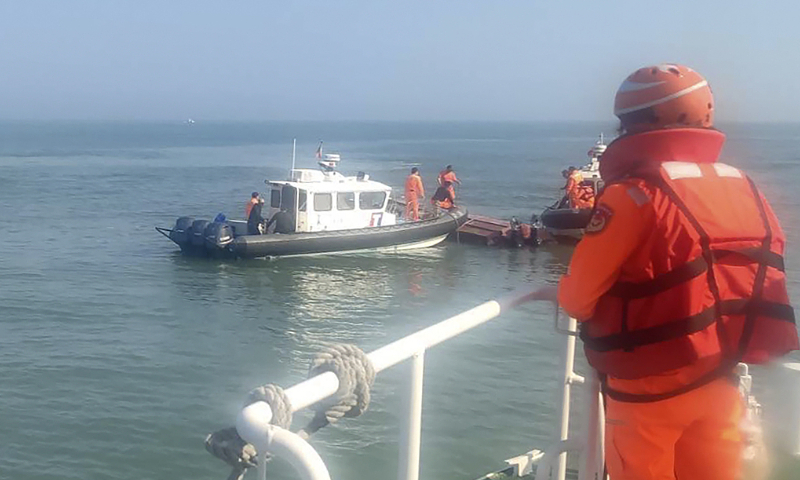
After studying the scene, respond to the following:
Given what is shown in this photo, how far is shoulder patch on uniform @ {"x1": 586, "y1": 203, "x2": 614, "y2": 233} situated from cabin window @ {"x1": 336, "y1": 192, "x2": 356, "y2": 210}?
1677 centimetres

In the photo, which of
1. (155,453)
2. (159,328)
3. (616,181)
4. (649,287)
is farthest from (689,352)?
(159,328)

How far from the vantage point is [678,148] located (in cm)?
199

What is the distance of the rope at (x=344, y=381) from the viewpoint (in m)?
1.79

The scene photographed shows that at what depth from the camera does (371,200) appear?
62.4 feet

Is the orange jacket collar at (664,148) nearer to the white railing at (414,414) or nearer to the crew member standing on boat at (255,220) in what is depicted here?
the white railing at (414,414)

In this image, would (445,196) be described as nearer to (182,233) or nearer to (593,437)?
(182,233)

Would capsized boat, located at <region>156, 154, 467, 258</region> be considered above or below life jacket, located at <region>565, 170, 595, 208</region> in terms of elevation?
below

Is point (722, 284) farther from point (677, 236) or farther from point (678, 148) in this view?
point (678, 148)

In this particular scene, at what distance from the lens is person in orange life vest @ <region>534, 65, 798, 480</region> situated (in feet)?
6.24

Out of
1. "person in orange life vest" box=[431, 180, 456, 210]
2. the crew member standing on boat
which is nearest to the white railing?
the crew member standing on boat

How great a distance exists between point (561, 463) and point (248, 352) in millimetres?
9854

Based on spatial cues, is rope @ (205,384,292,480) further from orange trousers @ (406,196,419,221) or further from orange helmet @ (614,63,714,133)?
orange trousers @ (406,196,419,221)

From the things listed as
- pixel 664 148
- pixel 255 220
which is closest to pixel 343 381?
pixel 664 148

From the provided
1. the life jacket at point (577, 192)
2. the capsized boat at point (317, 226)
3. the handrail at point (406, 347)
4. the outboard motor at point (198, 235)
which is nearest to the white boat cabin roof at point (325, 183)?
the capsized boat at point (317, 226)
